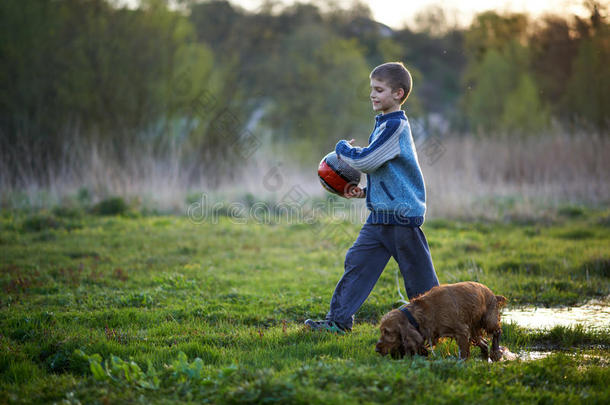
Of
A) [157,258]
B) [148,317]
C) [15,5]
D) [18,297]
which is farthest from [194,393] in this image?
[15,5]

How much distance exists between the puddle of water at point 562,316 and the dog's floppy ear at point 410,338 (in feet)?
6.16

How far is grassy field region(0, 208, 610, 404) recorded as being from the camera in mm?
3375

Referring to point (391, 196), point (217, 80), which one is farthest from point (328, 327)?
A: point (217, 80)

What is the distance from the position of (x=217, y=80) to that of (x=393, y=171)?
1811cm

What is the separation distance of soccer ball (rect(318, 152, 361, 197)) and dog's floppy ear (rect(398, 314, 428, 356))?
149 cm

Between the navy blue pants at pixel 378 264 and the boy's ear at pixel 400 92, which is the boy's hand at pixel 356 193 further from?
the boy's ear at pixel 400 92

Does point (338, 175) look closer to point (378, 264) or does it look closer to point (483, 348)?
point (378, 264)

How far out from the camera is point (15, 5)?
15758 mm

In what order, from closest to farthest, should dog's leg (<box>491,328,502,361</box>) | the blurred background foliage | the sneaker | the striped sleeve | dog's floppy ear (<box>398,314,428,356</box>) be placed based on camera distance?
1. dog's floppy ear (<box>398,314,428,356</box>)
2. dog's leg (<box>491,328,502,361</box>)
3. the striped sleeve
4. the sneaker
5. the blurred background foliage

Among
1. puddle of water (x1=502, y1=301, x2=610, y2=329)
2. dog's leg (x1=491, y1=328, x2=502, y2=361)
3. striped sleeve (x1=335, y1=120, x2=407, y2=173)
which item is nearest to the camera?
dog's leg (x1=491, y1=328, x2=502, y2=361)

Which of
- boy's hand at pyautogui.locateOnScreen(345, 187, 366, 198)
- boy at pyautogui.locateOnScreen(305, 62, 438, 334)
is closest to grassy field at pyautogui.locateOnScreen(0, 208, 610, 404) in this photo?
boy at pyautogui.locateOnScreen(305, 62, 438, 334)

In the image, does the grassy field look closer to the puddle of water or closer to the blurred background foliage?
the puddle of water

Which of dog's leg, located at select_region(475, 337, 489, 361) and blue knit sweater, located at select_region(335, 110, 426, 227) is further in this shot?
blue knit sweater, located at select_region(335, 110, 426, 227)

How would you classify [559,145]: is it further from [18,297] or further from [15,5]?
[15,5]
